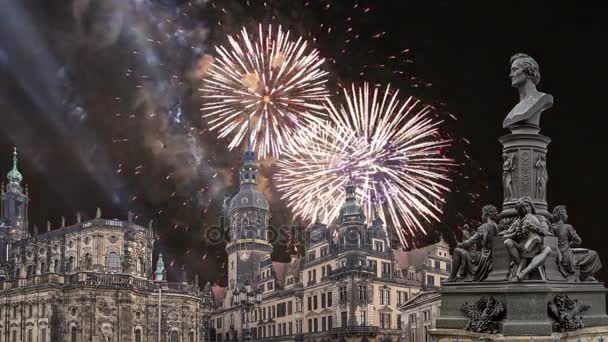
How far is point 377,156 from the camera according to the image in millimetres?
54031

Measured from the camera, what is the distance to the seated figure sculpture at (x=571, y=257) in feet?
53.1

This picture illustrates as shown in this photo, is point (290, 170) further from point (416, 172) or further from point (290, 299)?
point (290, 299)

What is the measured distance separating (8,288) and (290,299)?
2979 cm

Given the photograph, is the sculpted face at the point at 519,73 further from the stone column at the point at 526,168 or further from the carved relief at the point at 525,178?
the carved relief at the point at 525,178

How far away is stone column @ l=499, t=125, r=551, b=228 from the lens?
16.8 metres

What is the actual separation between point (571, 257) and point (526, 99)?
3.62 m

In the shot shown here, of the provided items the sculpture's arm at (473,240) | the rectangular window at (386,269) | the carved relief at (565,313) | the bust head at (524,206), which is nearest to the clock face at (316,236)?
the rectangular window at (386,269)

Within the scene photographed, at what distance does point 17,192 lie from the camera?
8312 centimetres

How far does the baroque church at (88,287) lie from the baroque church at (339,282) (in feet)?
29.0

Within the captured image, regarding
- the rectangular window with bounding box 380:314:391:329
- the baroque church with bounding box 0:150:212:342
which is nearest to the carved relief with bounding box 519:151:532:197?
the rectangular window with bounding box 380:314:391:329

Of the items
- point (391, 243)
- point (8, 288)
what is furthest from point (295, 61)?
point (8, 288)

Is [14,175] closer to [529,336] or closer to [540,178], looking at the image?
[540,178]

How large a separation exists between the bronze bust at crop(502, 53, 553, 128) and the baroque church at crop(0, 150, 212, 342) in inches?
2471

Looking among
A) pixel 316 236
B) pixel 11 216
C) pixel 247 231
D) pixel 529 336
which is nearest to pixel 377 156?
pixel 316 236
